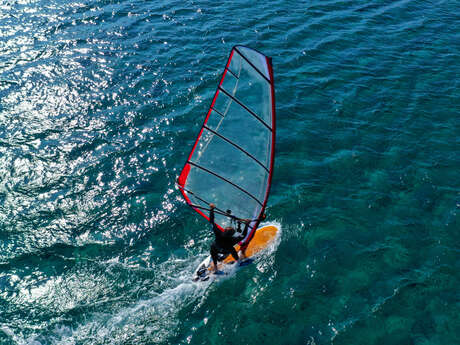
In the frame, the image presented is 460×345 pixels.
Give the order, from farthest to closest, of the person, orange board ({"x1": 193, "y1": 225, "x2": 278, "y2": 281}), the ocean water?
1. orange board ({"x1": 193, "y1": 225, "x2": 278, "y2": 281})
2. the person
3. the ocean water

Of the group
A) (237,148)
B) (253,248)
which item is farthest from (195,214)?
(237,148)

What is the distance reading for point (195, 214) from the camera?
51.6ft

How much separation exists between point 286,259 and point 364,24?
70.3ft

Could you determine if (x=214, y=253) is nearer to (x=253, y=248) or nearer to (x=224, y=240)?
(x=224, y=240)

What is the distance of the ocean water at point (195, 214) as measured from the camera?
40.3 ft

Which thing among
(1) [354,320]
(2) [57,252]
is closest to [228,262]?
(1) [354,320]

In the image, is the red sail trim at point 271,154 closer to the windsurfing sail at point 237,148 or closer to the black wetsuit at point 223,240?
the windsurfing sail at point 237,148

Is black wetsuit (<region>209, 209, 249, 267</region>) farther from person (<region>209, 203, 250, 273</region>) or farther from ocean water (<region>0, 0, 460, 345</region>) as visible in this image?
ocean water (<region>0, 0, 460, 345</region>)

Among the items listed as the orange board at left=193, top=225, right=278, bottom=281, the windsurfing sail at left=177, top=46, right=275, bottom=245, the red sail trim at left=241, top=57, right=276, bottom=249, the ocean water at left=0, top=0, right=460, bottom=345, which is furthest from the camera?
the orange board at left=193, top=225, right=278, bottom=281

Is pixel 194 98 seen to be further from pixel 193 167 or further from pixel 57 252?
pixel 57 252

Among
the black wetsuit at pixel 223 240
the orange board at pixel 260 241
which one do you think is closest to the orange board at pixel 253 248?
the orange board at pixel 260 241

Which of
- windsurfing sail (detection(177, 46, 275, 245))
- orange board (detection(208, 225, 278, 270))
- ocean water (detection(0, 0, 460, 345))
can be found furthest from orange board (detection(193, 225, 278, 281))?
windsurfing sail (detection(177, 46, 275, 245))

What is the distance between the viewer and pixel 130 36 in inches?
1081

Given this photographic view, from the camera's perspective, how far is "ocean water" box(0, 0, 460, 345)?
1228 cm
